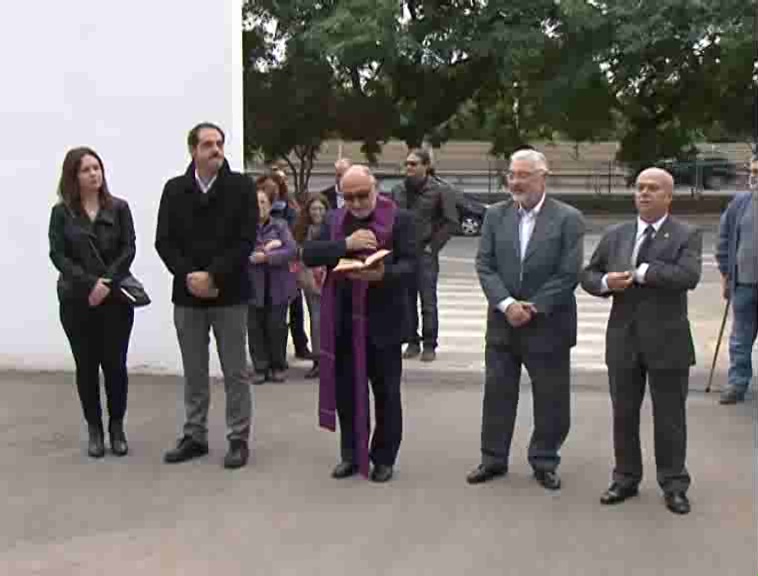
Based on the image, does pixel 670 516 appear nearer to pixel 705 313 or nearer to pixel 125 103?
pixel 125 103

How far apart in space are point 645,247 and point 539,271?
0.63 m

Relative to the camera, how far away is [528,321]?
249 inches

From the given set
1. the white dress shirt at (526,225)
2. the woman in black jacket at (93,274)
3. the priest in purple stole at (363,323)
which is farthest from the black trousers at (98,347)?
the white dress shirt at (526,225)

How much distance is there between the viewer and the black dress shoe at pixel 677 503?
5.99 m

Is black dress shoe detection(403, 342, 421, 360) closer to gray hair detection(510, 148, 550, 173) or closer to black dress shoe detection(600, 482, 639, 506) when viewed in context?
gray hair detection(510, 148, 550, 173)

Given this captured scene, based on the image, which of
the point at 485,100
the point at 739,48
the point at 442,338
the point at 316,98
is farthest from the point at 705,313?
the point at 485,100

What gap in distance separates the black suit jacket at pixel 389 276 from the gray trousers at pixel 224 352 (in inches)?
27.9

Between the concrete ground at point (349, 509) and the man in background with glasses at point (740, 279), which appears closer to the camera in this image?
the concrete ground at point (349, 509)

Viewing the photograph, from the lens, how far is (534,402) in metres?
6.57

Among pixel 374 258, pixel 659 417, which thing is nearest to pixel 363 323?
pixel 374 258

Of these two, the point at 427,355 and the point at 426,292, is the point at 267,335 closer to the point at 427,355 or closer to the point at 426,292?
the point at 426,292

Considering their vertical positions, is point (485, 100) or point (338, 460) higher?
point (485, 100)

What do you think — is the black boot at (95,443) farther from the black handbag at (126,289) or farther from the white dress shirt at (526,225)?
the white dress shirt at (526,225)

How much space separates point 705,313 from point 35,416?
340 inches
